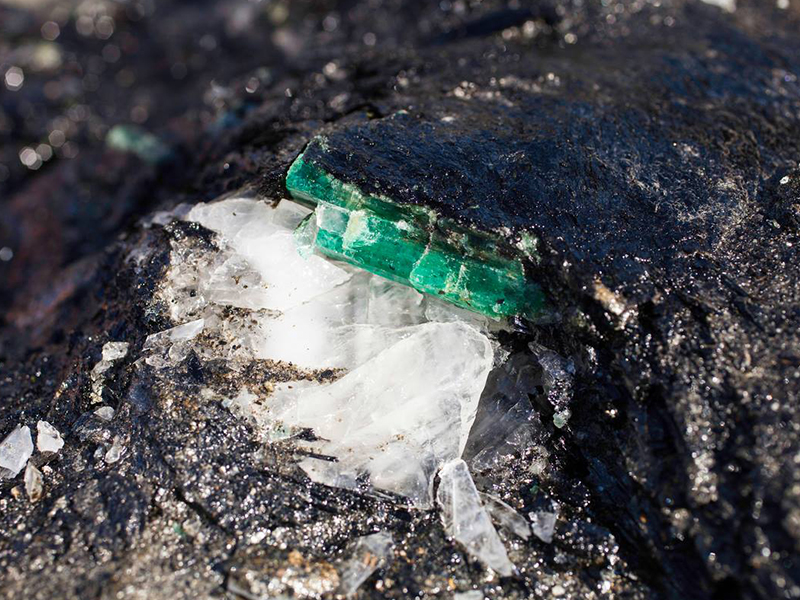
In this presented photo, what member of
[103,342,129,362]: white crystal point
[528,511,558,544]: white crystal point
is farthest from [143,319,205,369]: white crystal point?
A: [528,511,558,544]: white crystal point

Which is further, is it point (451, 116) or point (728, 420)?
point (451, 116)

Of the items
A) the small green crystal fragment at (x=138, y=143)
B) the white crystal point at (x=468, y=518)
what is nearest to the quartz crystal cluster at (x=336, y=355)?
the white crystal point at (x=468, y=518)

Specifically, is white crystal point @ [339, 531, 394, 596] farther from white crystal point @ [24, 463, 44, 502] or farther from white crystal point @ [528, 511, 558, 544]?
white crystal point @ [24, 463, 44, 502]

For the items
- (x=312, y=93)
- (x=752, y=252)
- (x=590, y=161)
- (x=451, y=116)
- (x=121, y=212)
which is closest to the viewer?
(x=752, y=252)

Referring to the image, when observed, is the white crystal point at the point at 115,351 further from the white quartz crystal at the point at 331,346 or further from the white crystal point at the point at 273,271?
the white crystal point at the point at 273,271


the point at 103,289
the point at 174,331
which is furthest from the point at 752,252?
the point at 103,289

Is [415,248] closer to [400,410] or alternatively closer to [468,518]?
[400,410]

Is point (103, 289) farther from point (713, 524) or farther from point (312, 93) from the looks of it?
point (713, 524)
